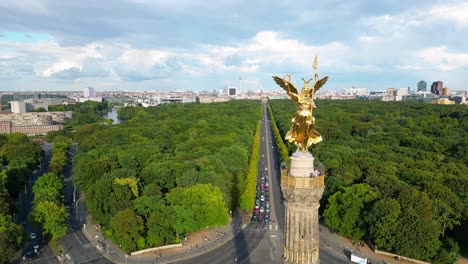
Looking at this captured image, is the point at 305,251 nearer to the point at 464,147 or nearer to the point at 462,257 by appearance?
the point at 462,257

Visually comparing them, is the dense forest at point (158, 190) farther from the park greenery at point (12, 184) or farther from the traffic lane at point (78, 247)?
the park greenery at point (12, 184)

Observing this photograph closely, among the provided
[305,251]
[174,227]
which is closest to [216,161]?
[174,227]

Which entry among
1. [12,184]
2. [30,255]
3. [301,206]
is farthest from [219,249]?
[12,184]

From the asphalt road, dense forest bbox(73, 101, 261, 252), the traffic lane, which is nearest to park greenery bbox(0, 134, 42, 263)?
the traffic lane

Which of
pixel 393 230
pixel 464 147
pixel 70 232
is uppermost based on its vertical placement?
pixel 464 147

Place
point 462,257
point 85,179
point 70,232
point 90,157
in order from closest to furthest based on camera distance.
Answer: point 462,257, point 70,232, point 85,179, point 90,157

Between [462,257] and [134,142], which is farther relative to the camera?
[134,142]
